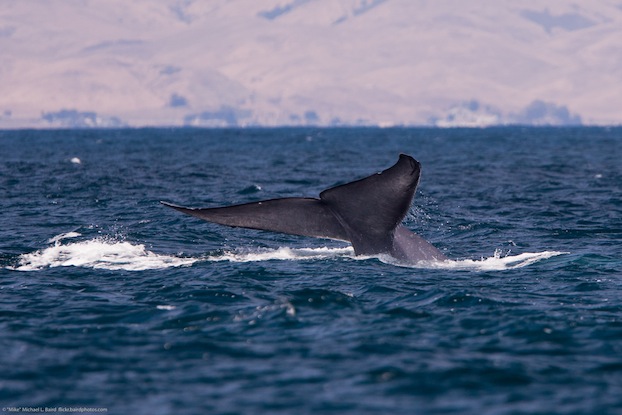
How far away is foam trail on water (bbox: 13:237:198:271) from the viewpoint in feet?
59.6

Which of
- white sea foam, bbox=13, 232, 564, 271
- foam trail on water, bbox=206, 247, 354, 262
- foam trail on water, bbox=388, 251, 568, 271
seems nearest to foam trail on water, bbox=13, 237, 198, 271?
white sea foam, bbox=13, 232, 564, 271

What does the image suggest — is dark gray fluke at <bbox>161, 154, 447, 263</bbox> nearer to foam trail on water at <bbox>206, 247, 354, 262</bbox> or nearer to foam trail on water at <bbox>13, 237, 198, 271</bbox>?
foam trail on water at <bbox>206, 247, 354, 262</bbox>

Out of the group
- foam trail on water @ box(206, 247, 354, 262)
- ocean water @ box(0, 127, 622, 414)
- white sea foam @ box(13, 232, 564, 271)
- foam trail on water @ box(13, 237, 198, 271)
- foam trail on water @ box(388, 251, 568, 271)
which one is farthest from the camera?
foam trail on water @ box(206, 247, 354, 262)

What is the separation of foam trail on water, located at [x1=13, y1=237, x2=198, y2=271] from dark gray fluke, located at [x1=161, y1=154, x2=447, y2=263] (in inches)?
164

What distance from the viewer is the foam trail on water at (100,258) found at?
715 inches

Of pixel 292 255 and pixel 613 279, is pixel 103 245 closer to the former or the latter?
pixel 292 255

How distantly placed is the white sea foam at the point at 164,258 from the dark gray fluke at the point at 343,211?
2.21 m

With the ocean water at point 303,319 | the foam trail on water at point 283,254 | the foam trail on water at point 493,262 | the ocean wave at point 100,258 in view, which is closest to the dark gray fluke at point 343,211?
the ocean water at point 303,319

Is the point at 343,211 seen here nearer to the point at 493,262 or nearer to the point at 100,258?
the point at 493,262

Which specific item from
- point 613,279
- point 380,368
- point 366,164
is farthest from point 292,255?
point 366,164

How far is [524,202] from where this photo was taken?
31031 millimetres

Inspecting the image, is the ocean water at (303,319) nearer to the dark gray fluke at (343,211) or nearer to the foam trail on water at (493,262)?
the foam trail on water at (493,262)

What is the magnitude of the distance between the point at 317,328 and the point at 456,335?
5.95 ft

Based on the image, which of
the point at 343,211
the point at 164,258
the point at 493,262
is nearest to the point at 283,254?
the point at 164,258
